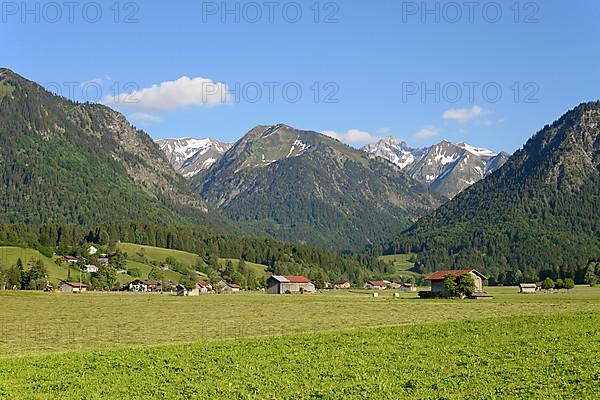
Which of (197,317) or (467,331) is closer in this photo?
(467,331)

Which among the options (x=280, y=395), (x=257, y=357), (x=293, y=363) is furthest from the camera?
(x=257, y=357)

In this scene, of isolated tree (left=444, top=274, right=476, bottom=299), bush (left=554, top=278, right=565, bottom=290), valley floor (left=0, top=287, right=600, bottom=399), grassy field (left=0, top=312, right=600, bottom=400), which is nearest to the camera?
grassy field (left=0, top=312, right=600, bottom=400)

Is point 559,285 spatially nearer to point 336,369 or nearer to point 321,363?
point 321,363

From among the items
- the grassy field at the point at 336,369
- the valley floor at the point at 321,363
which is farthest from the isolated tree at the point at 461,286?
the grassy field at the point at 336,369

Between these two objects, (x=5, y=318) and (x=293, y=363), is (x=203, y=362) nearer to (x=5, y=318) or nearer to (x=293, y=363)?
(x=293, y=363)

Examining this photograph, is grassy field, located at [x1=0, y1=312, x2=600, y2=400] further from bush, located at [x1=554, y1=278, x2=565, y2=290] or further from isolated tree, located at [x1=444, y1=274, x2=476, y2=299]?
bush, located at [x1=554, y1=278, x2=565, y2=290]

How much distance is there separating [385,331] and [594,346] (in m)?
17.8

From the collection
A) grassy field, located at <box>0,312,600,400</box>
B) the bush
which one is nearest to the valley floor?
grassy field, located at <box>0,312,600,400</box>

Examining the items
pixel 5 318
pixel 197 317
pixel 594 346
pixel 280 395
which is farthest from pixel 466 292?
pixel 280 395

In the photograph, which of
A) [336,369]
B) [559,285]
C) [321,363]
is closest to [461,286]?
[559,285]

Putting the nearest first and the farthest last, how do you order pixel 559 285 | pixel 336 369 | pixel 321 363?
pixel 336 369 → pixel 321 363 → pixel 559 285

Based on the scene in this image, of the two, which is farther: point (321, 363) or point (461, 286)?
point (461, 286)

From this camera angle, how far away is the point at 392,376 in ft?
105

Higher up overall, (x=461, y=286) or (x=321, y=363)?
(x=461, y=286)
